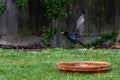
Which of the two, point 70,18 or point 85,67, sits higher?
point 70,18

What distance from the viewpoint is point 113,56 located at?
7.26 metres

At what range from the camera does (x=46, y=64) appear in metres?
6.35

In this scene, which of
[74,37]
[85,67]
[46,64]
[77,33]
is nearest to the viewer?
[85,67]

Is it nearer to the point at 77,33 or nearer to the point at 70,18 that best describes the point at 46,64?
the point at 77,33

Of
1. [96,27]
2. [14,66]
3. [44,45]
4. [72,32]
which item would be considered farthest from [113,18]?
[14,66]

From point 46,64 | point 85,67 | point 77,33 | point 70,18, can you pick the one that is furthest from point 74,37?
point 85,67

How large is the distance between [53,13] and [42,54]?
2.04 meters

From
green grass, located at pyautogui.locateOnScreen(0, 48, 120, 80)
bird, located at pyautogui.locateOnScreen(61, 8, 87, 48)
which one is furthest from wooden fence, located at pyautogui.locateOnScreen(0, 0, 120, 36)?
green grass, located at pyautogui.locateOnScreen(0, 48, 120, 80)

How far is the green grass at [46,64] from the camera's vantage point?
17.4 feet

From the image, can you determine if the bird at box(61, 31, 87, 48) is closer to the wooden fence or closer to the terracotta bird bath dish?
the wooden fence

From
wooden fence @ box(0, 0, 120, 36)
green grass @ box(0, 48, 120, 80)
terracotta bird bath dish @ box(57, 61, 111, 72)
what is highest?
wooden fence @ box(0, 0, 120, 36)

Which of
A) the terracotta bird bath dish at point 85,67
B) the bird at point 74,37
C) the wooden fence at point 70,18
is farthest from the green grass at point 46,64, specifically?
the wooden fence at point 70,18

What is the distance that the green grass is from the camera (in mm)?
5297

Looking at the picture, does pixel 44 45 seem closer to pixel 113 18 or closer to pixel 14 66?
pixel 113 18
